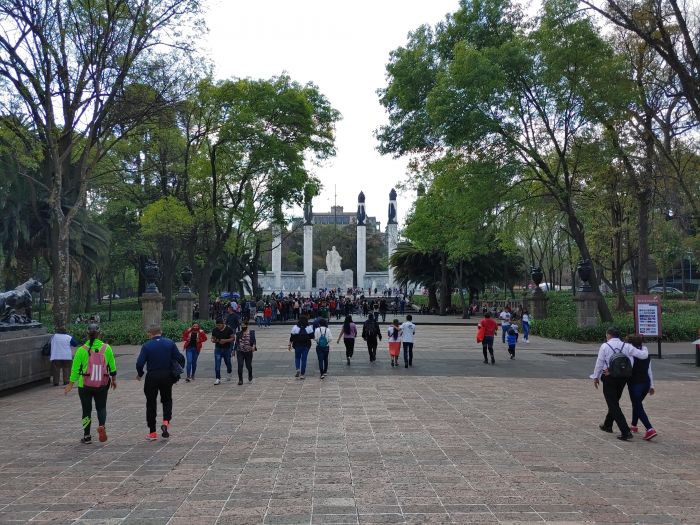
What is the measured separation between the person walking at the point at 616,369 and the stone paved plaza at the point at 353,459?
0.34 m

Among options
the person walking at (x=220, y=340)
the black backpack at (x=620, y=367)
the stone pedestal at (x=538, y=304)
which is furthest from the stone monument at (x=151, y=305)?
the black backpack at (x=620, y=367)

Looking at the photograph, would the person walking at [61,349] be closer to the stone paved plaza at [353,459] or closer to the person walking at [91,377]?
the stone paved plaza at [353,459]

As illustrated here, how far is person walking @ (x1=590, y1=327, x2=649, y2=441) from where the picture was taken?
27.0 ft

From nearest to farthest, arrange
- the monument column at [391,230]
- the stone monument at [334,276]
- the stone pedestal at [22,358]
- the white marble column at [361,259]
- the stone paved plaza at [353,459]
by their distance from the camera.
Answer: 1. the stone paved plaza at [353,459]
2. the stone pedestal at [22,358]
3. the stone monument at [334,276]
4. the monument column at [391,230]
5. the white marble column at [361,259]

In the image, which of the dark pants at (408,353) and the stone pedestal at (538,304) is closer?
the dark pants at (408,353)

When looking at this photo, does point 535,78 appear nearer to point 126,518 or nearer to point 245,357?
point 245,357

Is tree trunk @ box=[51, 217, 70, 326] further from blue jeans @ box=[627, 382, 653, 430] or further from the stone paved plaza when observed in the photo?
blue jeans @ box=[627, 382, 653, 430]

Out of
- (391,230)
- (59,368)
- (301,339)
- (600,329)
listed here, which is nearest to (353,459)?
(301,339)

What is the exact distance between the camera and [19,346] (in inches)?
523

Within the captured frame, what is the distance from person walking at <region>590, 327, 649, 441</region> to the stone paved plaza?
1.10ft

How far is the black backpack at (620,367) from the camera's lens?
26.9 feet

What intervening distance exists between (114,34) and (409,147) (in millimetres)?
12374

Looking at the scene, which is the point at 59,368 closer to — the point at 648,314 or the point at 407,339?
the point at 407,339

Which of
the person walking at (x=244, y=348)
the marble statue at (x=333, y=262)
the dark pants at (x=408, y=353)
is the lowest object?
the dark pants at (x=408, y=353)
